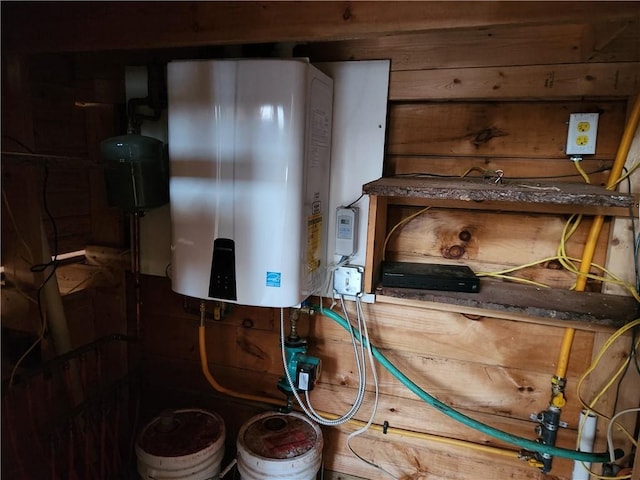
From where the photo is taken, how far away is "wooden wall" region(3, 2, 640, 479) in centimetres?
101

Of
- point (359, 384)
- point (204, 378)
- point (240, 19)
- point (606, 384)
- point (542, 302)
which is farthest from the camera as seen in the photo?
point (204, 378)

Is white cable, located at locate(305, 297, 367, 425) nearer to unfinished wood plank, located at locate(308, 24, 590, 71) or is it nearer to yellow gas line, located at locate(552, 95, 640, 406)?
yellow gas line, located at locate(552, 95, 640, 406)

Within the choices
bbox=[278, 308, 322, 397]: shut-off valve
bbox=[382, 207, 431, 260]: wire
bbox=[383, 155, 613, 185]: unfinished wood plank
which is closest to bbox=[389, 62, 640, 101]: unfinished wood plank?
bbox=[383, 155, 613, 185]: unfinished wood plank

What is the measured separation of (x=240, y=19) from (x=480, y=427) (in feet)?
4.03

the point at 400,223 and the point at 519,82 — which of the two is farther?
the point at 400,223

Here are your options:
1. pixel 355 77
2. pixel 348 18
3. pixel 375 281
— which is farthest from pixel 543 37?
pixel 375 281

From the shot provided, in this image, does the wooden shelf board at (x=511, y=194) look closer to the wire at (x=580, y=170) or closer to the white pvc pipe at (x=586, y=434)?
the wire at (x=580, y=170)

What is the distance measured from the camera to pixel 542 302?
107cm

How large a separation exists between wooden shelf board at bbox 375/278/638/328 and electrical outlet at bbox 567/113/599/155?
39cm

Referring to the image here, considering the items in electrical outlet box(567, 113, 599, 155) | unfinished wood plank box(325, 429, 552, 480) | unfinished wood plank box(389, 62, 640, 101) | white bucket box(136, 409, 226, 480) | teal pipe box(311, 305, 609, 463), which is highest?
unfinished wood plank box(389, 62, 640, 101)

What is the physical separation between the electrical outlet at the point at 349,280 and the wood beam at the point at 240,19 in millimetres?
679

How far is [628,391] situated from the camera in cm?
116

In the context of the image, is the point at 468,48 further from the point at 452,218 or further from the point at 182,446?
the point at 182,446

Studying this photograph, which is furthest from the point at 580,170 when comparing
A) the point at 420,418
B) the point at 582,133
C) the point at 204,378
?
the point at 204,378
